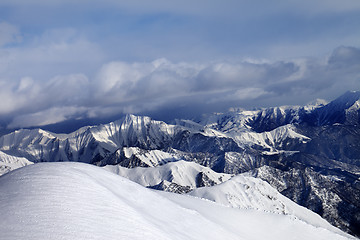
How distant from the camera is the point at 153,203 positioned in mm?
26453

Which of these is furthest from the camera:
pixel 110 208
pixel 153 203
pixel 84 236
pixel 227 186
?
pixel 227 186

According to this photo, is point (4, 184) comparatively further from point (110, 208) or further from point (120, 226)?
point (120, 226)

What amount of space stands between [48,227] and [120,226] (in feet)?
13.2

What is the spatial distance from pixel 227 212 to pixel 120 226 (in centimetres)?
2618

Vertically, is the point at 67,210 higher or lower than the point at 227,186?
higher

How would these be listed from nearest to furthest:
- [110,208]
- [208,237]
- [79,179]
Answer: [110,208] → [79,179] → [208,237]

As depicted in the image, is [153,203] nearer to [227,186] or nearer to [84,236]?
[84,236]

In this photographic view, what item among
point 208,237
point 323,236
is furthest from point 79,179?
point 323,236

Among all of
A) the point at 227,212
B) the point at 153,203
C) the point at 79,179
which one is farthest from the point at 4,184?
the point at 227,212

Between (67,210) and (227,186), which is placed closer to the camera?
Result: (67,210)

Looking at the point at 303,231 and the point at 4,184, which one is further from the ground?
the point at 4,184

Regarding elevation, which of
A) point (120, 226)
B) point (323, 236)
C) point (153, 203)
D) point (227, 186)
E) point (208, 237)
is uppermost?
point (120, 226)

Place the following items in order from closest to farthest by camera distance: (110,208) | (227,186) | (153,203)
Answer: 1. (110,208)
2. (153,203)
3. (227,186)

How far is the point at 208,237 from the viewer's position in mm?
23391
